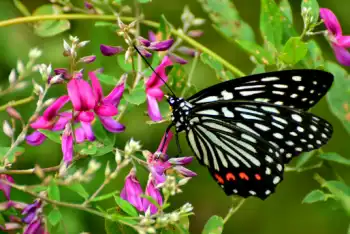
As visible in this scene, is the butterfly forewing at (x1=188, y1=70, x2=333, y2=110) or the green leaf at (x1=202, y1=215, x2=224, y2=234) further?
the butterfly forewing at (x1=188, y1=70, x2=333, y2=110)

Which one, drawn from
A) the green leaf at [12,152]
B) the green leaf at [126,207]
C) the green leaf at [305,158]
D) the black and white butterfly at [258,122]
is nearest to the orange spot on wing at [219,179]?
the black and white butterfly at [258,122]

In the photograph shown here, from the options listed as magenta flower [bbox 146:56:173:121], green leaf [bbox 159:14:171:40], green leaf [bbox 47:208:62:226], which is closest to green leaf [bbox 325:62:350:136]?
green leaf [bbox 159:14:171:40]

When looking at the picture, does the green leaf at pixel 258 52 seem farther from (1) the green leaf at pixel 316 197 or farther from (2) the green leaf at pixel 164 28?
(1) the green leaf at pixel 316 197

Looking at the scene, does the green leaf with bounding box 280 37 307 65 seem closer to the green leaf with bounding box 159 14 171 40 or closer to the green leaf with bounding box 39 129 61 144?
the green leaf with bounding box 159 14 171 40

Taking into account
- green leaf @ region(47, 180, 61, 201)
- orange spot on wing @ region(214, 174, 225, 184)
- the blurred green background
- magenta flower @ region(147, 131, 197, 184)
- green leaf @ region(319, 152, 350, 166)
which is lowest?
the blurred green background

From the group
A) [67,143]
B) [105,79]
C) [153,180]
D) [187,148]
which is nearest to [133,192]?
[153,180]

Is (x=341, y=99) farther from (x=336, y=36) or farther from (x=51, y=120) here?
(x=51, y=120)
